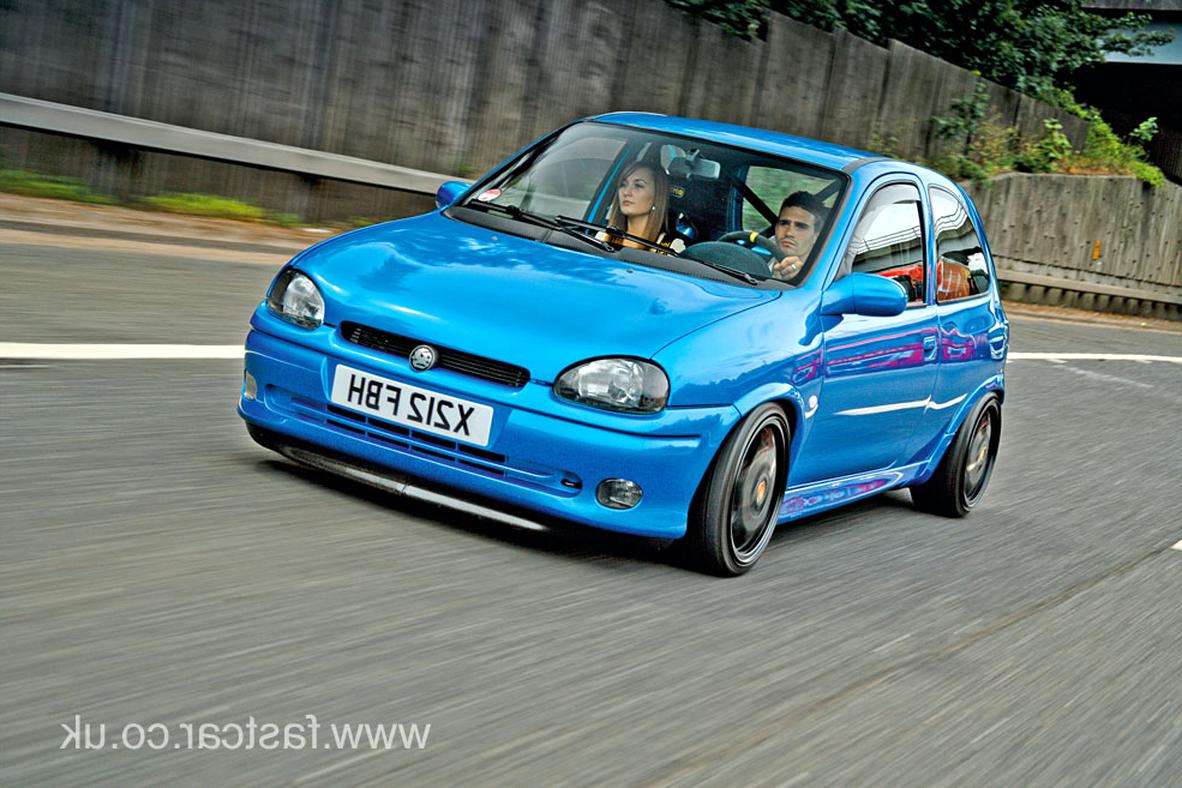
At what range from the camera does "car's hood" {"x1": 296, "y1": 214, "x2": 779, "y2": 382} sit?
5.25m

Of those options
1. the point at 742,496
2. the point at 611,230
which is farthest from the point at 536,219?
the point at 742,496

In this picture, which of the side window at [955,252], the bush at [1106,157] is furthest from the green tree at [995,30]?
the side window at [955,252]

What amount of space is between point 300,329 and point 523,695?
186 cm

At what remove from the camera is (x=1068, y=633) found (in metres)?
5.96

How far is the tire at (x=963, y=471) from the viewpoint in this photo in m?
7.98

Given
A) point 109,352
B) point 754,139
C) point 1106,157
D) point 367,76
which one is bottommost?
point 109,352

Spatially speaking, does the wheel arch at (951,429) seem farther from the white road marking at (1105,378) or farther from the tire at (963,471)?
the white road marking at (1105,378)

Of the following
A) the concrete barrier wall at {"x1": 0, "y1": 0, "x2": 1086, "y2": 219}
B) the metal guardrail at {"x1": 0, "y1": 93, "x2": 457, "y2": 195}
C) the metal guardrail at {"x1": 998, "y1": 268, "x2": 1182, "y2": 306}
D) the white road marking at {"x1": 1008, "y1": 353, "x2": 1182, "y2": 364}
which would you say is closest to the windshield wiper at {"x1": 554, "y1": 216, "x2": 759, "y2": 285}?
the metal guardrail at {"x1": 0, "y1": 93, "x2": 457, "y2": 195}

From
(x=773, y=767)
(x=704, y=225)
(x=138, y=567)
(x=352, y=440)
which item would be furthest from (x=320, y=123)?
(x=773, y=767)

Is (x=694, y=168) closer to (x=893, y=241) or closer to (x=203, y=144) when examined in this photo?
(x=893, y=241)

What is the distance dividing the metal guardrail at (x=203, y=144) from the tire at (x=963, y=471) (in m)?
6.81

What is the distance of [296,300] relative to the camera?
5582mm

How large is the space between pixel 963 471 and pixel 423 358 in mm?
3624

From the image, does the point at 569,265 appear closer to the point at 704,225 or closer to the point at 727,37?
the point at 704,225
